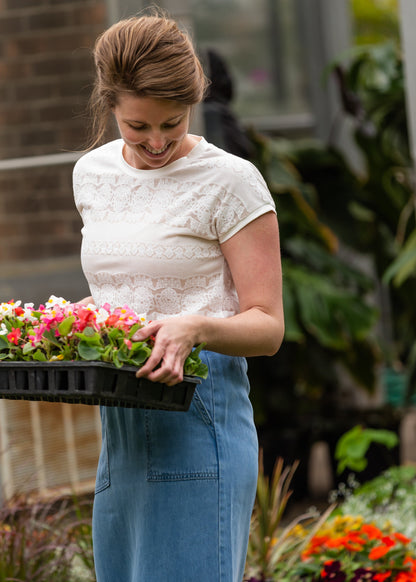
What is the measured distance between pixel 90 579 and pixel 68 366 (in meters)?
1.75

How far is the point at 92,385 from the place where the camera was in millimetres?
1524

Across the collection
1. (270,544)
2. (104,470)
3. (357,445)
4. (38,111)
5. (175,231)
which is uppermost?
(175,231)

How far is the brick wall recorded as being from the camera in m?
4.15

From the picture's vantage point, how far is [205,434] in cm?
175

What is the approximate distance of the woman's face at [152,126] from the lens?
171cm

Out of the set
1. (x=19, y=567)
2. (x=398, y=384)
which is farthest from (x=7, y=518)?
(x=398, y=384)

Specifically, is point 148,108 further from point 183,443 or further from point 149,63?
point 183,443

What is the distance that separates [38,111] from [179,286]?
104 inches

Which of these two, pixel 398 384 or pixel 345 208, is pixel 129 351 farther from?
pixel 398 384

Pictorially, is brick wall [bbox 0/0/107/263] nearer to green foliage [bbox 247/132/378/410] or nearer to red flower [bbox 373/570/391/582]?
green foliage [bbox 247/132/378/410]

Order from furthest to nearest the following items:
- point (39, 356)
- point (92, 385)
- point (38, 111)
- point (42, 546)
A: 1. point (38, 111)
2. point (42, 546)
3. point (39, 356)
4. point (92, 385)

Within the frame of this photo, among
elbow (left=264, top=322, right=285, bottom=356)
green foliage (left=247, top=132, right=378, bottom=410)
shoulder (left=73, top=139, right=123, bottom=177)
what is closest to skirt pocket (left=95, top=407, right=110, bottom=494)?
elbow (left=264, top=322, right=285, bottom=356)

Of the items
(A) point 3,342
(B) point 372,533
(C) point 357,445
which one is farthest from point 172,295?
(C) point 357,445

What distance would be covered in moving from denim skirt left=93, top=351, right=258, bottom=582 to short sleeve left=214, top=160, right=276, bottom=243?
262 millimetres
